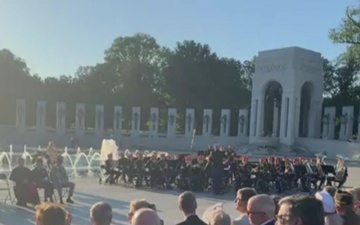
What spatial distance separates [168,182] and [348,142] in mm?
28793

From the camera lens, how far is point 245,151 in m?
44.6

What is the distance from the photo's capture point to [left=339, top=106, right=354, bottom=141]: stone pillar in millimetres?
45594

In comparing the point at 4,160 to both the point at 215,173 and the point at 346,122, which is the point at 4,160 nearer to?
the point at 215,173

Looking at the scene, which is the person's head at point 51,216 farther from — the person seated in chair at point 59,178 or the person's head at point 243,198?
the person seated in chair at point 59,178

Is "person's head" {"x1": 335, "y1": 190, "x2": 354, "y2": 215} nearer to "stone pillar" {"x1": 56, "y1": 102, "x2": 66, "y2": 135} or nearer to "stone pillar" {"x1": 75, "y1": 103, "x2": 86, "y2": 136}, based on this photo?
"stone pillar" {"x1": 75, "y1": 103, "x2": 86, "y2": 136}

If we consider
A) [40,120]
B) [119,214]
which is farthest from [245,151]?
[119,214]

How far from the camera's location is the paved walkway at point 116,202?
10.7 metres

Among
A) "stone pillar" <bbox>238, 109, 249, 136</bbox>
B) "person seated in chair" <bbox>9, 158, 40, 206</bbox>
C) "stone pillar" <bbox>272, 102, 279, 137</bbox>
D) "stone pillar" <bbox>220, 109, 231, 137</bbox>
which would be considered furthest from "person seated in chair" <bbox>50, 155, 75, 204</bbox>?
"stone pillar" <bbox>238, 109, 249, 136</bbox>

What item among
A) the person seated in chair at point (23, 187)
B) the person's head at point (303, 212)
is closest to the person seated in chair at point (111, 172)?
the person seated in chair at point (23, 187)

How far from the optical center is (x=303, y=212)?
267cm

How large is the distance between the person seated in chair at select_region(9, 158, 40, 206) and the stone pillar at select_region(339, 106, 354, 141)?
38544 millimetres

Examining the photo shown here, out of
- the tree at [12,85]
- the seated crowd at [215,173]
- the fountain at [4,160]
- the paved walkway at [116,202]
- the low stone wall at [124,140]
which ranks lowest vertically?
the low stone wall at [124,140]

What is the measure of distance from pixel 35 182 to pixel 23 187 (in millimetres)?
587

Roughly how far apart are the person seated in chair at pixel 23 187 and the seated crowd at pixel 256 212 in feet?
25.6
